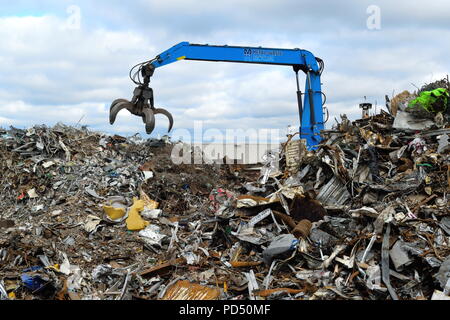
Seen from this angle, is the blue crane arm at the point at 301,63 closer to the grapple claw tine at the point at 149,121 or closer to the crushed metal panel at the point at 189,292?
the grapple claw tine at the point at 149,121

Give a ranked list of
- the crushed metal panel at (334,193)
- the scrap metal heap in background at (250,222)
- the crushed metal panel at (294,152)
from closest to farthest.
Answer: the scrap metal heap in background at (250,222)
the crushed metal panel at (334,193)
the crushed metal panel at (294,152)

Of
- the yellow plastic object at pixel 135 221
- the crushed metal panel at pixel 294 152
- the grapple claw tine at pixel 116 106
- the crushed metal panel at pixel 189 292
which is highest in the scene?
the grapple claw tine at pixel 116 106

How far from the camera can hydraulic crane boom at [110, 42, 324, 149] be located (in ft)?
28.1

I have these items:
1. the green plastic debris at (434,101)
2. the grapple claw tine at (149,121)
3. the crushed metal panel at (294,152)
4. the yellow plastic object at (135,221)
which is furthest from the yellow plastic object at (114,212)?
the green plastic debris at (434,101)

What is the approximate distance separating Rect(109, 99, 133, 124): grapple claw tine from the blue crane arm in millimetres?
2053

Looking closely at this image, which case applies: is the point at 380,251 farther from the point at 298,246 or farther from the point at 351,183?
the point at 351,183

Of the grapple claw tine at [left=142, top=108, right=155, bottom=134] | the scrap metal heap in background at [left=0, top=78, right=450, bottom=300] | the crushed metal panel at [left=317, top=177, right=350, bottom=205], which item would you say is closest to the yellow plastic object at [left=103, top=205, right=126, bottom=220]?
the scrap metal heap in background at [left=0, top=78, right=450, bottom=300]

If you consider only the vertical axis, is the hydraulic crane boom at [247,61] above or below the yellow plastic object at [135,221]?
above

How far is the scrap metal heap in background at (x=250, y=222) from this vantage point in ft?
17.9

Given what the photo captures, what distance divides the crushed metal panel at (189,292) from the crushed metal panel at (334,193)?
2652mm

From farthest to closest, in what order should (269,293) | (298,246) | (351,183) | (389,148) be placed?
(389,148)
(351,183)
(298,246)
(269,293)

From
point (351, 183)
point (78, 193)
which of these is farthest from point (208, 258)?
point (78, 193)

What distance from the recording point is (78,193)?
9.02 meters
